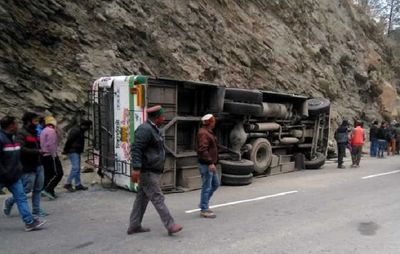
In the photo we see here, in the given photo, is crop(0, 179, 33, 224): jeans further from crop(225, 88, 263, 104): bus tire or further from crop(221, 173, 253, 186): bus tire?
crop(225, 88, 263, 104): bus tire

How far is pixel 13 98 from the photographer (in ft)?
42.0

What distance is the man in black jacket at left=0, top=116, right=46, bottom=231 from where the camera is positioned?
667 cm

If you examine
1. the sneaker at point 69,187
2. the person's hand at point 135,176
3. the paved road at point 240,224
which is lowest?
the paved road at point 240,224

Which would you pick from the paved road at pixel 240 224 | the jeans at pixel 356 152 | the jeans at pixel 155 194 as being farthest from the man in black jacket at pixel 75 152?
the jeans at pixel 356 152

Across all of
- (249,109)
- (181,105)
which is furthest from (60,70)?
(249,109)

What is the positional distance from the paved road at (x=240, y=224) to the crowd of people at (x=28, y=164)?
0.29 m

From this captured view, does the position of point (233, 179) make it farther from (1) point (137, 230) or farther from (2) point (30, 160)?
(2) point (30, 160)

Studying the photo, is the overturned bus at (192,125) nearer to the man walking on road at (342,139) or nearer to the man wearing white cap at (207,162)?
the man walking on road at (342,139)

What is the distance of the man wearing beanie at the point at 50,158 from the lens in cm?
926

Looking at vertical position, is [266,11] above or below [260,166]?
above

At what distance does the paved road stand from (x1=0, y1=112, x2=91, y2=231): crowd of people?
0.29 metres

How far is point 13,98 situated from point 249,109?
646cm

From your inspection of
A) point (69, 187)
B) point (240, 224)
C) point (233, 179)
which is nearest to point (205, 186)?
point (240, 224)

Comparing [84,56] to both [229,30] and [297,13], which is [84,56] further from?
[297,13]
